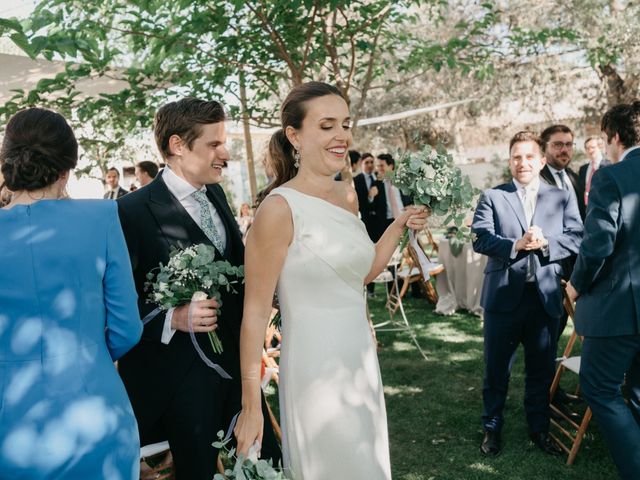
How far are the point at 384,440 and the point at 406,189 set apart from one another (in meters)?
1.09

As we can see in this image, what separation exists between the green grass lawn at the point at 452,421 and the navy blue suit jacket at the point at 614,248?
1.26m

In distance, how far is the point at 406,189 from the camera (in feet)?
9.14

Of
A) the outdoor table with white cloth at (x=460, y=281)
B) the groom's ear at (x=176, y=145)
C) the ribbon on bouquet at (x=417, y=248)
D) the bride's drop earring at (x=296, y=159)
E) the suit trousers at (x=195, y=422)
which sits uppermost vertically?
the groom's ear at (x=176, y=145)

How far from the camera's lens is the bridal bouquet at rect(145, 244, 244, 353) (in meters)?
2.36

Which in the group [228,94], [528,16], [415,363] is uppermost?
[528,16]

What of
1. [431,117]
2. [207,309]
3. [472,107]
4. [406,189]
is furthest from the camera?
[431,117]

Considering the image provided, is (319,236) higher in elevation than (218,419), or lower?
higher

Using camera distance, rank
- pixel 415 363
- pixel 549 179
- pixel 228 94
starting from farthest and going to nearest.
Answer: pixel 415 363, pixel 228 94, pixel 549 179

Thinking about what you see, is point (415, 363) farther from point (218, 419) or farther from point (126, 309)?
point (126, 309)

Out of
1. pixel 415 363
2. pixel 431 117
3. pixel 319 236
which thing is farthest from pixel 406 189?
pixel 431 117

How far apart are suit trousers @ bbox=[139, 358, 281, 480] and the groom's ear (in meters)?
0.90

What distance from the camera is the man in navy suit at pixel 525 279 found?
4.25 meters

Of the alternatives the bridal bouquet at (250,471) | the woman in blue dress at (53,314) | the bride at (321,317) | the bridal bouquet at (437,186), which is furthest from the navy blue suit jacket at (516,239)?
the woman in blue dress at (53,314)

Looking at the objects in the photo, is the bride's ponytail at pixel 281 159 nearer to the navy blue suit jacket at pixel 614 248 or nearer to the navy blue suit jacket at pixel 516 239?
the navy blue suit jacket at pixel 614 248
